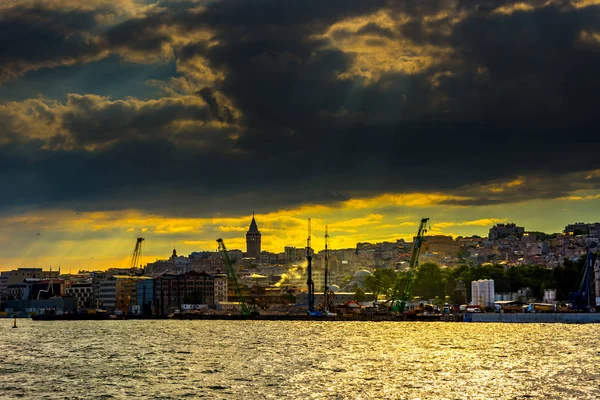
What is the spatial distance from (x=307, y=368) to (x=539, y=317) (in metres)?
92.9

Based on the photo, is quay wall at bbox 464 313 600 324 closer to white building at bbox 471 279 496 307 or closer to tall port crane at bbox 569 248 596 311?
tall port crane at bbox 569 248 596 311

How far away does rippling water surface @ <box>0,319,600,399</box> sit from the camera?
5231 centimetres

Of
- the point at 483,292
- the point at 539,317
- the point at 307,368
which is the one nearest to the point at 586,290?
the point at 539,317

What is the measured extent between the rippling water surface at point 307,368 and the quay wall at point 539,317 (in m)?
43.9

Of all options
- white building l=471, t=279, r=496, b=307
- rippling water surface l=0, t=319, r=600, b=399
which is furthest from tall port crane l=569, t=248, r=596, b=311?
rippling water surface l=0, t=319, r=600, b=399

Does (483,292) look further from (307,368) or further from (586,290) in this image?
(307,368)

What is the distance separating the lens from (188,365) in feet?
226

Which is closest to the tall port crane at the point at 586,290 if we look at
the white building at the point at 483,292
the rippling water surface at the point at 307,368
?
the white building at the point at 483,292

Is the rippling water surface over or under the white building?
under

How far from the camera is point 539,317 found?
151 metres

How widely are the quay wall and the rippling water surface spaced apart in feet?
144

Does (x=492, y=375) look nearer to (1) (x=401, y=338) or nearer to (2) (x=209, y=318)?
(1) (x=401, y=338)

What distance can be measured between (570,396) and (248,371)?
21.5m

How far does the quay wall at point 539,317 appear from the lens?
146125 millimetres
